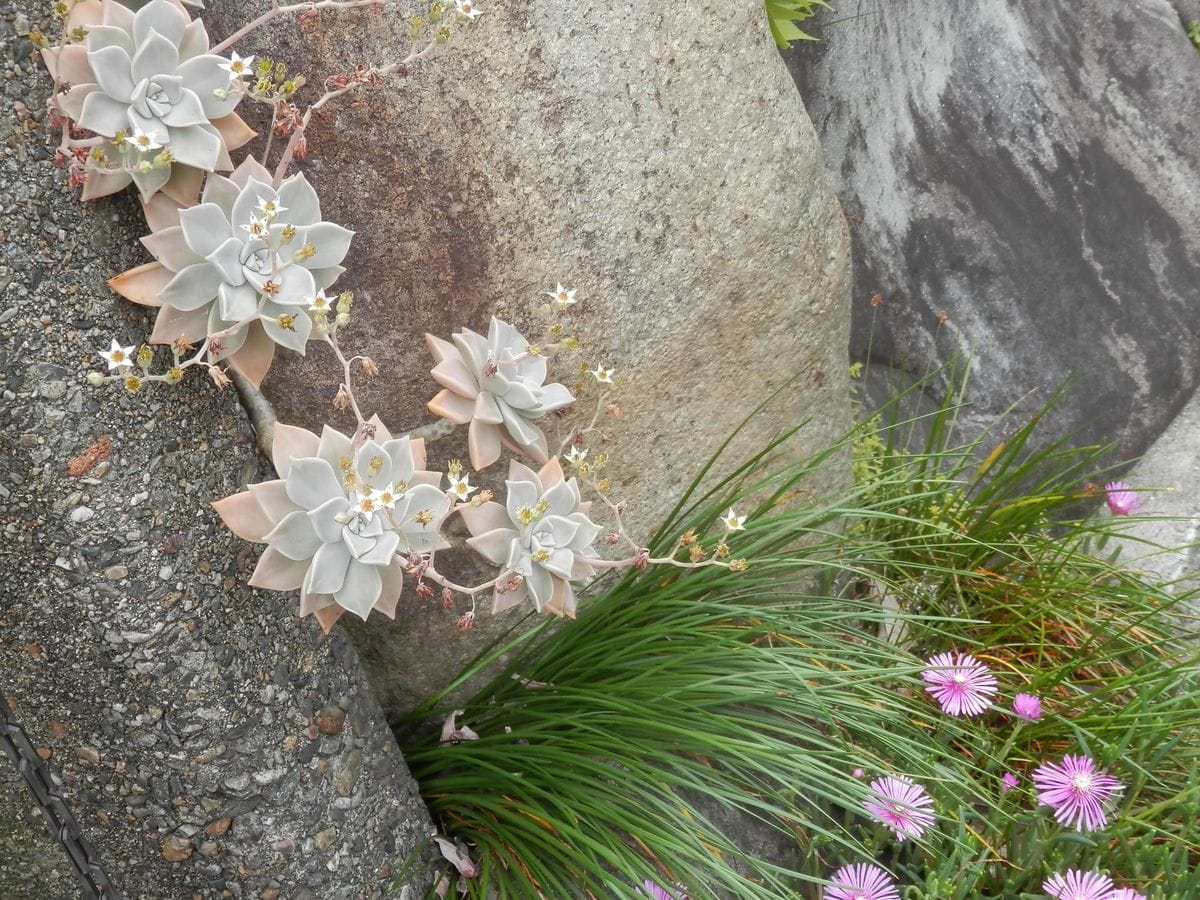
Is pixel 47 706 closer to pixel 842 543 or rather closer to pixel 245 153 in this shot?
pixel 245 153

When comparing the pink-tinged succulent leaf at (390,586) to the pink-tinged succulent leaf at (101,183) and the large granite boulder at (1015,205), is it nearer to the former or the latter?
the pink-tinged succulent leaf at (101,183)

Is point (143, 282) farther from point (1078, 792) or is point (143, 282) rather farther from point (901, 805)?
point (1078, 792)

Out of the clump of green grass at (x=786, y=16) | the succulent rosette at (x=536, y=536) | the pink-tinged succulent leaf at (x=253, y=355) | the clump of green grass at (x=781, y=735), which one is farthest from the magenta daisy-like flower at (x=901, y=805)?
the clump of green grass at (x=786, y=16)

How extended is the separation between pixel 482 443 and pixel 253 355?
345 millimetres

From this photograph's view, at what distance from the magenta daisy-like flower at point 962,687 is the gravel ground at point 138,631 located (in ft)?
3.06

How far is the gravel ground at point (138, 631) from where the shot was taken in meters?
1.18

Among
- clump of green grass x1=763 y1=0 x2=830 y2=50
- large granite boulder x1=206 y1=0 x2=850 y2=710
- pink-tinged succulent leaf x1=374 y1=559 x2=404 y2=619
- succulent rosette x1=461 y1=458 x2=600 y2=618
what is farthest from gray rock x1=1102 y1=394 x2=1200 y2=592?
pink-tinged succulent leaf x1=374 y1=559 x2=404 y2=619

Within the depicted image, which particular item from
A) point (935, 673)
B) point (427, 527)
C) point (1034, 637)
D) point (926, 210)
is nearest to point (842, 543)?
point (935, 673)

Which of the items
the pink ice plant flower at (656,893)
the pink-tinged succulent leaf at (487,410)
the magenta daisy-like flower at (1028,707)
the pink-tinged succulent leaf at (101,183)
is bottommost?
the pink ice plant flower at (656,893)

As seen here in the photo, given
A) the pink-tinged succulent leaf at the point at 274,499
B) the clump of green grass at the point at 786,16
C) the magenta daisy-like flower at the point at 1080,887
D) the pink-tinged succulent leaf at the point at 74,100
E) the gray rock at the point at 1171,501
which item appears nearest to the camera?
the pink-tinged succulent leaf at the point at 74,100

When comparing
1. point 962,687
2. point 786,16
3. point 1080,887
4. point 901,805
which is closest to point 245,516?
point 901,805

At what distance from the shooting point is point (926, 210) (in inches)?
103

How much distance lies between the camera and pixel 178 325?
1232mm

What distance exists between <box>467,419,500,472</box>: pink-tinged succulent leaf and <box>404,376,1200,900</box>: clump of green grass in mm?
353
